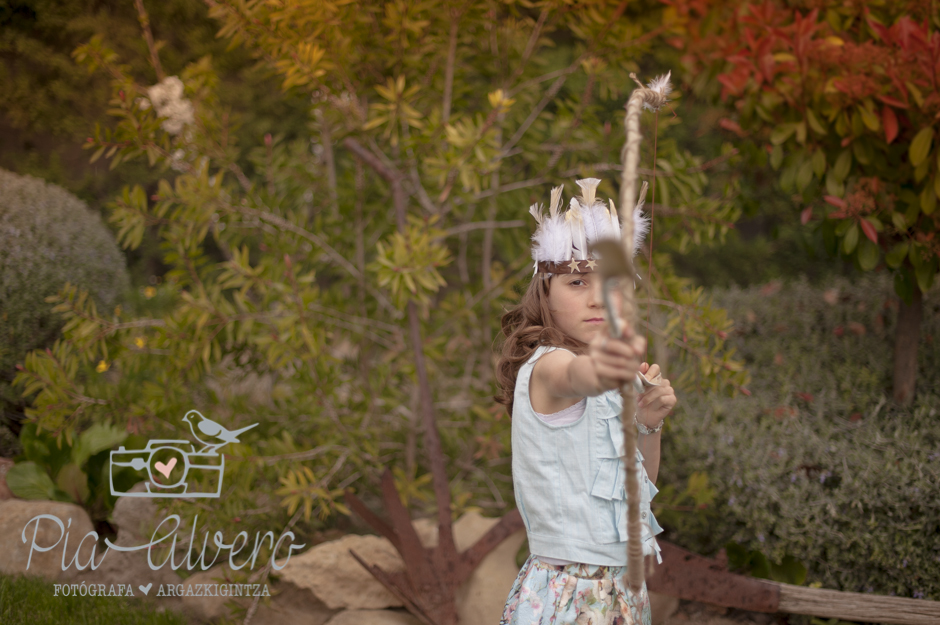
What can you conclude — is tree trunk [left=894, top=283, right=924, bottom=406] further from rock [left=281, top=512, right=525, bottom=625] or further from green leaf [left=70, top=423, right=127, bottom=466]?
green leaf [left=70, top=423, right=127, bottom=466]

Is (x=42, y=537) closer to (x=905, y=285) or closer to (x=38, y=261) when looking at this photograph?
(x=38, y=261)

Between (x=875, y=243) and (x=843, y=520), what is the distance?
1132 millimetres

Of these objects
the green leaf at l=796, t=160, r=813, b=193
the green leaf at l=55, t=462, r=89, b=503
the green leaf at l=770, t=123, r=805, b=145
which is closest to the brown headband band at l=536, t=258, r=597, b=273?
the green leaf at l=770, t=123, r=805, b=145

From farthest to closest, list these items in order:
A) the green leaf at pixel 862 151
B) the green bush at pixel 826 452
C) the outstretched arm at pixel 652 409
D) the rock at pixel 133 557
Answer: the rock at pixel 133 557 < the green leaf at pixel 862 151 < the green bush at pixel 826 452 < the outstretched arm at pixel 652 409

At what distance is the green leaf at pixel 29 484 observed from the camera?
9.32ft

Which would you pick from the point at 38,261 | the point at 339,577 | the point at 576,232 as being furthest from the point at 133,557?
the point at 576,232

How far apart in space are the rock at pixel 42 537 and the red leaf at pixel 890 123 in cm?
358

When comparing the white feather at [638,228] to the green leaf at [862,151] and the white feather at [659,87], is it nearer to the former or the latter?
the white feather at [659,87]

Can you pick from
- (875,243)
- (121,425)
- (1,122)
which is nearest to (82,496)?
(121,425)

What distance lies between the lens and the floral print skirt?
147 cm

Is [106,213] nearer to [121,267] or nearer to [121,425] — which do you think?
[121,267]

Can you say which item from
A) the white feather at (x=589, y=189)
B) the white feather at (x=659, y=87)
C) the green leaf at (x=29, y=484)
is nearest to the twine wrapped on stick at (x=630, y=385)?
the white feather at (x=659, y=87)

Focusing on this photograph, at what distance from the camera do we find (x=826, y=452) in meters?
2.64

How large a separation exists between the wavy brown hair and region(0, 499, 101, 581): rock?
2.11 meters
